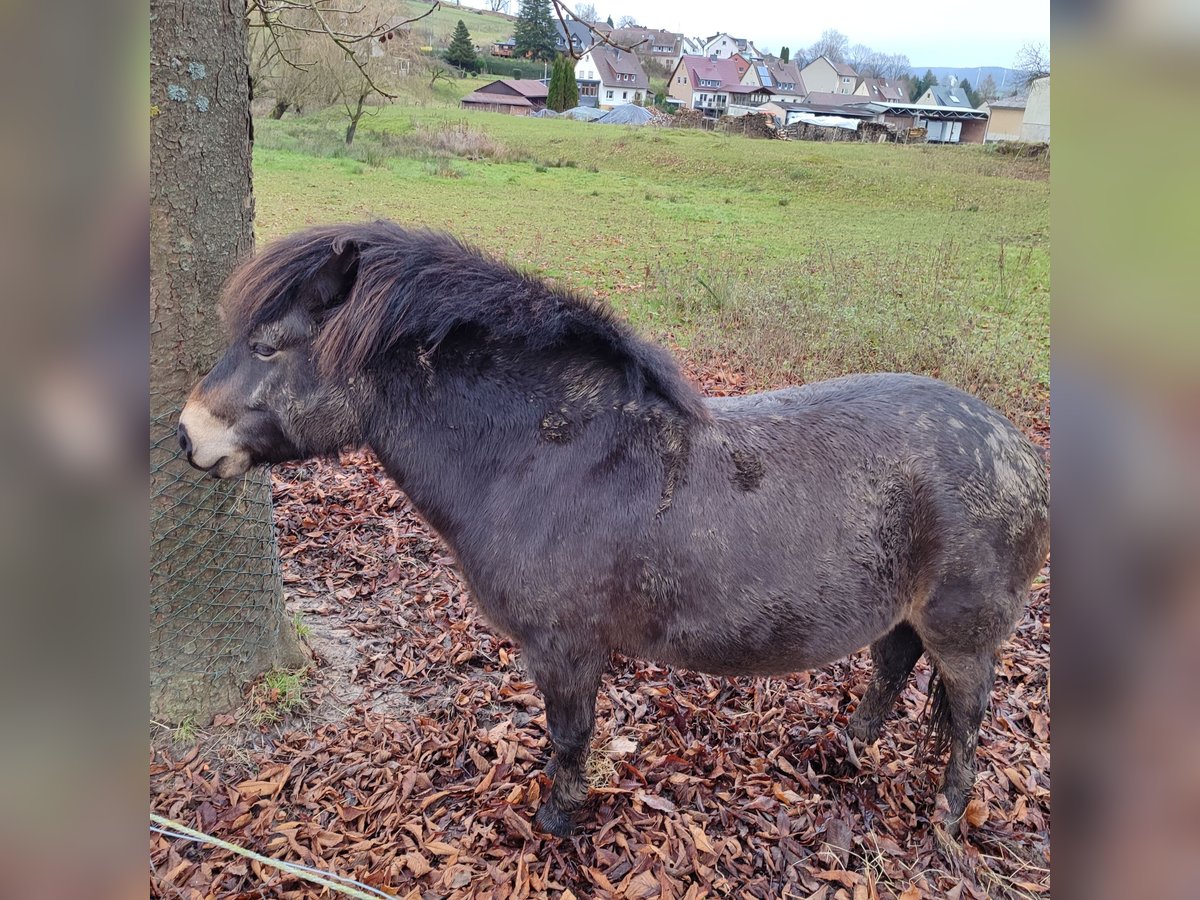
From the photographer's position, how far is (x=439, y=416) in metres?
2.82

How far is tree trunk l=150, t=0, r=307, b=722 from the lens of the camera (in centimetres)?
299

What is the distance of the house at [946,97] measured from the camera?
11238mm

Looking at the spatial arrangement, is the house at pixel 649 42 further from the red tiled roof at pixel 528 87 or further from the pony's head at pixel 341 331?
the red tiled roof at pixel 528 87

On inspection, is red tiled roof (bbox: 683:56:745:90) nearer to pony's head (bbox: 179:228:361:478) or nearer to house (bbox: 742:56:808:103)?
house (bbox: 742:56:808:103)

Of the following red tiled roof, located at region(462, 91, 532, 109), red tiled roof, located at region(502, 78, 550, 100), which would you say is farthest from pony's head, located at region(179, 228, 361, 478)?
red tiled roof, located at region(462, 91, 532, 109)

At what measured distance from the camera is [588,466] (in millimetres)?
2787

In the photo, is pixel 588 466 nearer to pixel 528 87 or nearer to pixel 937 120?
pixel 937 120

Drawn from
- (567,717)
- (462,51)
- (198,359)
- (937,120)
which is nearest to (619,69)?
(462,51)

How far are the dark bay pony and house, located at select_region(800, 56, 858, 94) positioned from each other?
16.6 meters

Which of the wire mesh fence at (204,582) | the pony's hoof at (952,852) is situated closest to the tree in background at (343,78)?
the wire mesh fence at (204,582)

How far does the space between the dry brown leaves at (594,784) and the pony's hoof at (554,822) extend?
5 centimetres

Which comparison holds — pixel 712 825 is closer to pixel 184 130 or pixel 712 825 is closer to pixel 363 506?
pixel 363 506
